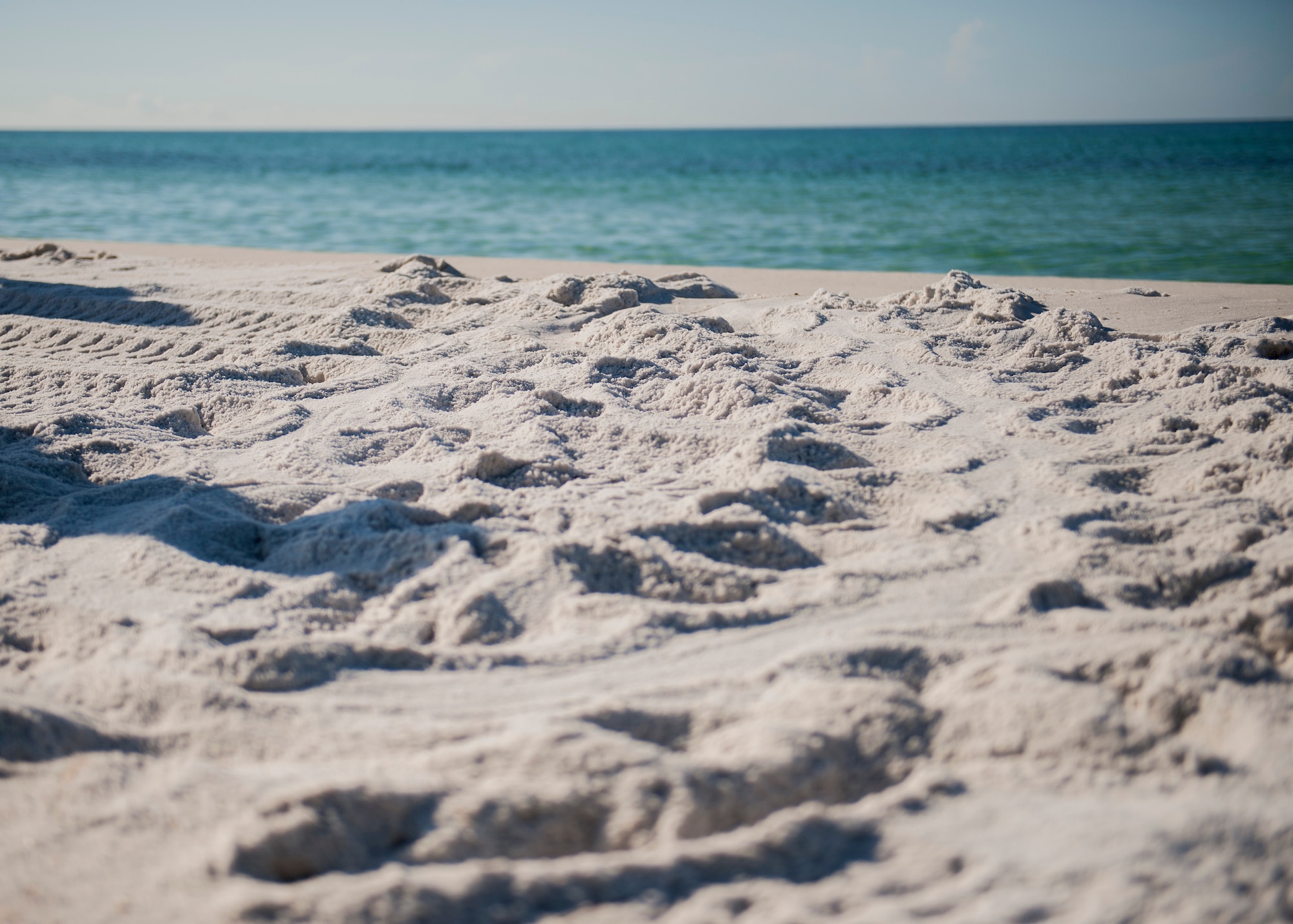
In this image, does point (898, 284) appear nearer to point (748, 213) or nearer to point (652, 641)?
point (652, 641)

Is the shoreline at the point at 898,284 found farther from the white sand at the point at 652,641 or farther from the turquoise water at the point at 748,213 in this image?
the turquoise water at the point at 748,213

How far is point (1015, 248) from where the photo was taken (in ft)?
26.5

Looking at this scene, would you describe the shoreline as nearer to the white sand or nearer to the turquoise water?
the white sand

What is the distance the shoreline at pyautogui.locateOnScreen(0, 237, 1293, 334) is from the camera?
4.02 metres

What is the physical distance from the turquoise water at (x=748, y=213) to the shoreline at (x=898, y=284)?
1.35 meters

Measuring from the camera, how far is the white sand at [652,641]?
3.07ft

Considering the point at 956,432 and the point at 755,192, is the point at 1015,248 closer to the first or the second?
the point at 956,432

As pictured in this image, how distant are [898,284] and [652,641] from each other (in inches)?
176

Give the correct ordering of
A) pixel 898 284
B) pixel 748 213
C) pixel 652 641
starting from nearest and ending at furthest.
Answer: pixel 652 641 → pixel 898 284 → pixel 748 213

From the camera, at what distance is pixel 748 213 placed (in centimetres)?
1212

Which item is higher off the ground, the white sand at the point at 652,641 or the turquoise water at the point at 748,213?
the turquoise water at the point at 748,213

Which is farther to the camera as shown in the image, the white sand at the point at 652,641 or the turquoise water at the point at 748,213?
the turquoise water at the point at 748,213

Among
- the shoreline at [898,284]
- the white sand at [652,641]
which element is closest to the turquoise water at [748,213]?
the shoreline at [898,284]

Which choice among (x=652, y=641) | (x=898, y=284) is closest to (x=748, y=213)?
(x=898, y=284)
